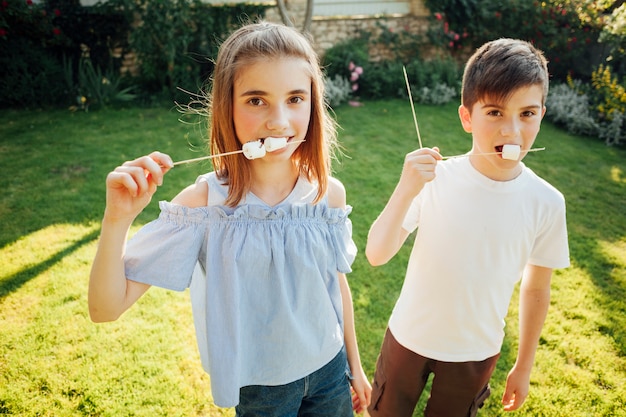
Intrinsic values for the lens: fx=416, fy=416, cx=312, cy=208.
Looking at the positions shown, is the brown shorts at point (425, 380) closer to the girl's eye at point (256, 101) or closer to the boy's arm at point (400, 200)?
the boy's arm at point (400, 200)

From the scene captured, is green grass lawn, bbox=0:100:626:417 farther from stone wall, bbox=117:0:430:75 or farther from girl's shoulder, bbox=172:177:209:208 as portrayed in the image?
stone wall, bbox=117:0:430:75

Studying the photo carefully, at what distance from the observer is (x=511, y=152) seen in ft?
4.57

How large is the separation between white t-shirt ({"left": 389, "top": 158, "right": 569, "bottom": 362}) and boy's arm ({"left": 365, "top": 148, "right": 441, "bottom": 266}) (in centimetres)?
23

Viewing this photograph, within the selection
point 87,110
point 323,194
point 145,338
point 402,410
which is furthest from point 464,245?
point 87,110

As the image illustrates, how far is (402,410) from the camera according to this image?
5.74 ft

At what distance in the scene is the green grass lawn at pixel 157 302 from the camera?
8.11 feet

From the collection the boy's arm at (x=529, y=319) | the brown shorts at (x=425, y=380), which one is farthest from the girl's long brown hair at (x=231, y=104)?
the boy's arm at (x=529, y=319)

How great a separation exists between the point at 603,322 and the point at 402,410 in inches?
88.9

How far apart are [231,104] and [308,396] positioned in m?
Answer: 1.03

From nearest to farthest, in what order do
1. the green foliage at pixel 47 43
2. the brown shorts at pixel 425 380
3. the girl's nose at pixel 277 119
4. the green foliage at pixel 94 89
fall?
the girl's nose at pixel 277 119, the brown shorts at pixel 425 380, the green foliage at pixel 47 43, the green foliage at pixel 94 89

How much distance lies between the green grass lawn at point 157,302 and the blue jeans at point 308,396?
3.62 feet

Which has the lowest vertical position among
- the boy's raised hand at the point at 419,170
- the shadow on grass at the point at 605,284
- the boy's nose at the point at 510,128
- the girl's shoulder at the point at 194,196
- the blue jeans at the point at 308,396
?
the shadow on grass at the point at 605,284

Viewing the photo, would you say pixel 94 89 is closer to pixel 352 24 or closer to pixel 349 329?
pixel 352 24

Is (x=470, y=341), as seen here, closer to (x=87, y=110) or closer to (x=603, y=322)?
(x=603, y=322)
